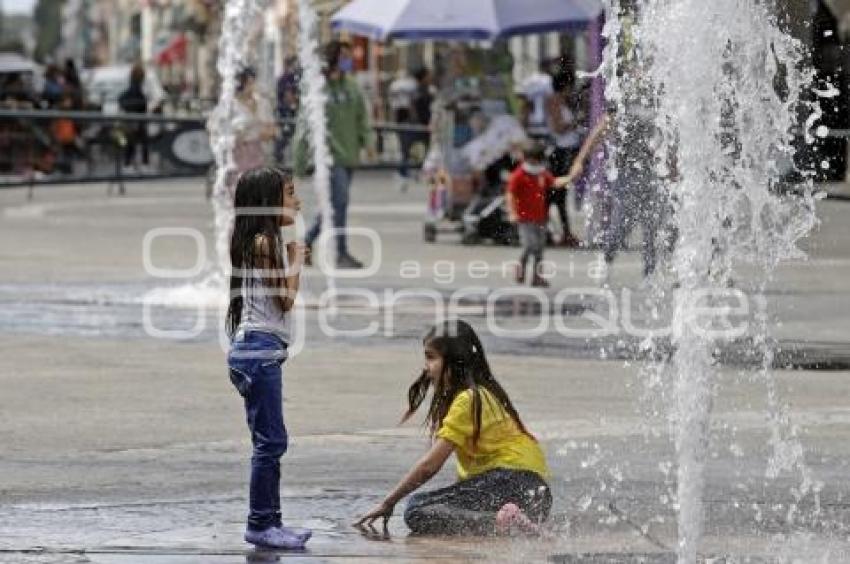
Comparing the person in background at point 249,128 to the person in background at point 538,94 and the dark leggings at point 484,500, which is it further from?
the person in background at point 538,94

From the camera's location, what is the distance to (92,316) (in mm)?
16375

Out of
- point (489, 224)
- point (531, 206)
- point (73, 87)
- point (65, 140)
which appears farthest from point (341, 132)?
point (73, 87)

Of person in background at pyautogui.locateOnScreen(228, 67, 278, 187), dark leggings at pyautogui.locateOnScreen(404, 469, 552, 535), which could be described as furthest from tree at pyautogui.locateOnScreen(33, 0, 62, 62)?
dark leggings at pyautogui.locateOnScreen(404, 469, 552, 535)

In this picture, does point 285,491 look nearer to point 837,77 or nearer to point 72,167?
point 837,77

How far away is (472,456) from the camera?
8812 mm

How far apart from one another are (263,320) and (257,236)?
279 millimetres

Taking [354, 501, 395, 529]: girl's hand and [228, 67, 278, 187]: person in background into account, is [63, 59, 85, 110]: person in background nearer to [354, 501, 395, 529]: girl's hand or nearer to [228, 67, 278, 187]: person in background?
[228, 67, 278, 187]: person in background

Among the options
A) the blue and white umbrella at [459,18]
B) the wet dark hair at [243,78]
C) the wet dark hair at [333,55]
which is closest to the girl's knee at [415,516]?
the wet dark hair at [243,78]

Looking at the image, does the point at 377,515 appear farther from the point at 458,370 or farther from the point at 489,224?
the point at 489,224

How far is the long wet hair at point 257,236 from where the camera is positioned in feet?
28.0

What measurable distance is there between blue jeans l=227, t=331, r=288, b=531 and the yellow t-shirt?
23.5 inches

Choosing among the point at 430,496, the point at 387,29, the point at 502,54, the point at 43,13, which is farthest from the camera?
the point at 43,13

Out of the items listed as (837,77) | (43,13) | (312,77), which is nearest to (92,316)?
(312,77)

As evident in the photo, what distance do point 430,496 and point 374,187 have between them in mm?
30305
